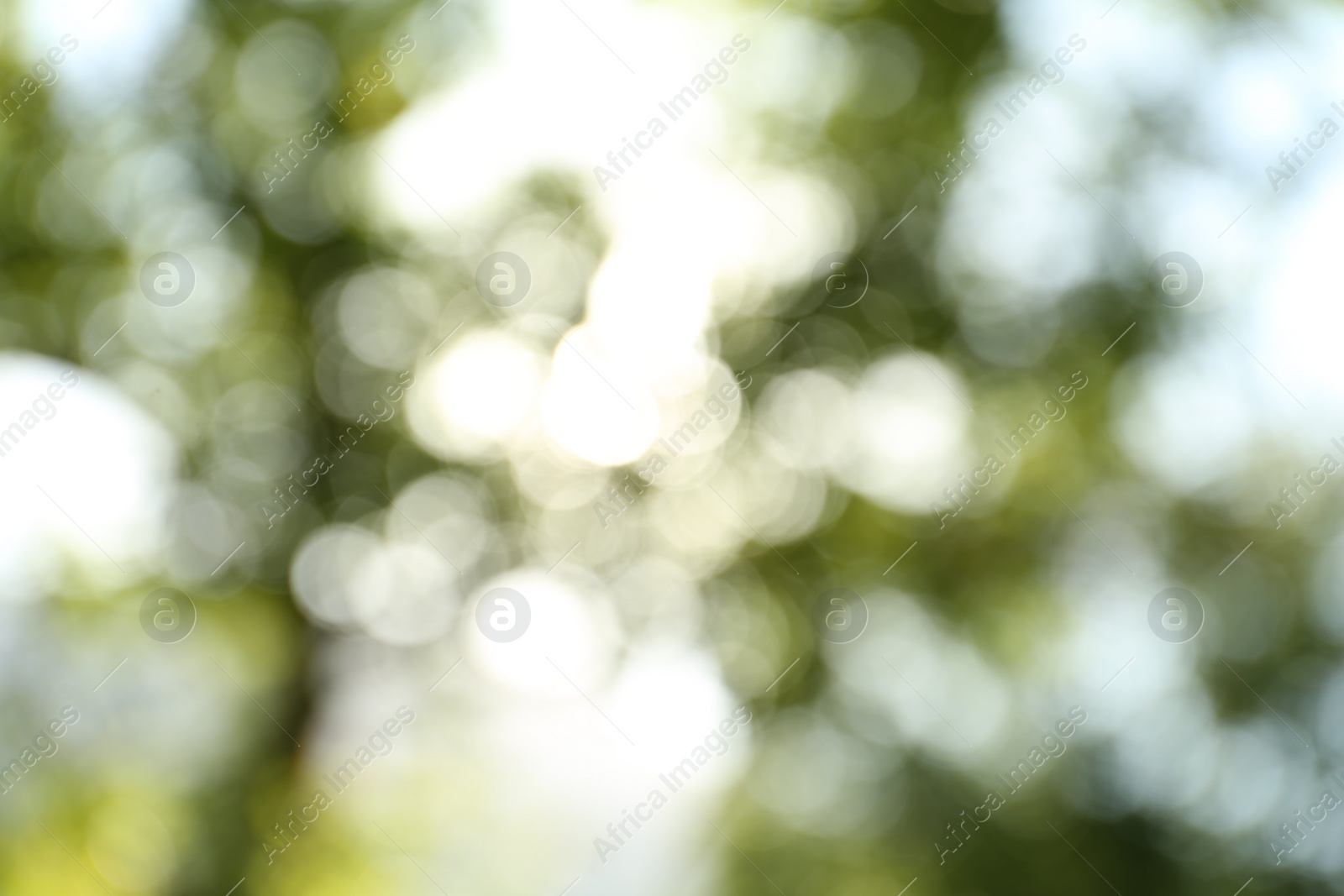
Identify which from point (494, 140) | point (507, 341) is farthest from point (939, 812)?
point (494, 140)

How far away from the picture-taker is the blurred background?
2.78 meters

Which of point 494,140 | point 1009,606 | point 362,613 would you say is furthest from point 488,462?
point 1009,606

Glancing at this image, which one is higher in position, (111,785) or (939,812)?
(939,812)

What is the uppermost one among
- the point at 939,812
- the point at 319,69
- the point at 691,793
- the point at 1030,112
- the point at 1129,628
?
the point at 1030,112

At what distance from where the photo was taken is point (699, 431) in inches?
117

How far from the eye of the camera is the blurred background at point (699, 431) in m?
2.78

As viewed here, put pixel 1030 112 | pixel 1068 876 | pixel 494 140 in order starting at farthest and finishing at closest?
1. pixel 494 140
2. pixel 1030 112
3. pixel 1068 876

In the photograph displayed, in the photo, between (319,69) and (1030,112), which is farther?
(319,69)

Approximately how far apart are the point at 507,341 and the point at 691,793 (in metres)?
1.62

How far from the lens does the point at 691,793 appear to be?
3.05m

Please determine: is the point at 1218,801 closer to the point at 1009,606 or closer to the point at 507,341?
the point at 1009,606

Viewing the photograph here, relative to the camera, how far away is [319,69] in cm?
306

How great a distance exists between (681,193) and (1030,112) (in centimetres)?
112

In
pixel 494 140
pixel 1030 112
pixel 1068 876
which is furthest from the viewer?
pixel 494 140
